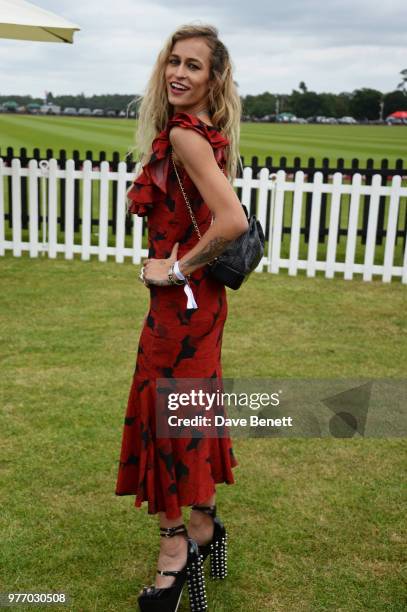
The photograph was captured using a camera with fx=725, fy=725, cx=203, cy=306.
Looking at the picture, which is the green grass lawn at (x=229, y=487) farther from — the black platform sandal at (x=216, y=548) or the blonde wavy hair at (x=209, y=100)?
the blonde wavy hair at (x=209, y=100)

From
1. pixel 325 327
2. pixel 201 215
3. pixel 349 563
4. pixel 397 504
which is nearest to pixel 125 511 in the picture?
pixel 349 563

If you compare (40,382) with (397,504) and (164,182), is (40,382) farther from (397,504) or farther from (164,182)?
(164,182)

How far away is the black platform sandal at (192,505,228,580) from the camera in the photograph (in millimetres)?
2873

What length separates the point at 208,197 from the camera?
2279mm

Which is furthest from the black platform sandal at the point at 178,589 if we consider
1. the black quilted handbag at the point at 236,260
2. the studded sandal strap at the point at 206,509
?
the black quilted handbag at the point at 236,260

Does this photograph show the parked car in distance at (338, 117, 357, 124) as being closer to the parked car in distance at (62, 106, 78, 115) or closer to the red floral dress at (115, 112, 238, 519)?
the parked car in distance at (62, 106, 78, 115)

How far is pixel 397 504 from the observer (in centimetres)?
369

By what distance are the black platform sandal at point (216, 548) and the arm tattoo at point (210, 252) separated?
3.41 ft

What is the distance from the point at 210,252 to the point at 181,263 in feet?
0.34

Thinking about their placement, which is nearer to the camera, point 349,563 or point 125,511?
point 349,563

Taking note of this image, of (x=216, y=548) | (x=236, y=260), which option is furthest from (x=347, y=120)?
(x=236, y=260)

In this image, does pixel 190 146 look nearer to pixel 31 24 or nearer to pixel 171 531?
pixel 171 531

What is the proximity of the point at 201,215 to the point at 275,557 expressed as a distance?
1654mm

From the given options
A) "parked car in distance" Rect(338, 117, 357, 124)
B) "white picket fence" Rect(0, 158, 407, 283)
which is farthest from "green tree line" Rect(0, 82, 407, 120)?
"white picket fence" Rect(0, 158, 407, 283)
